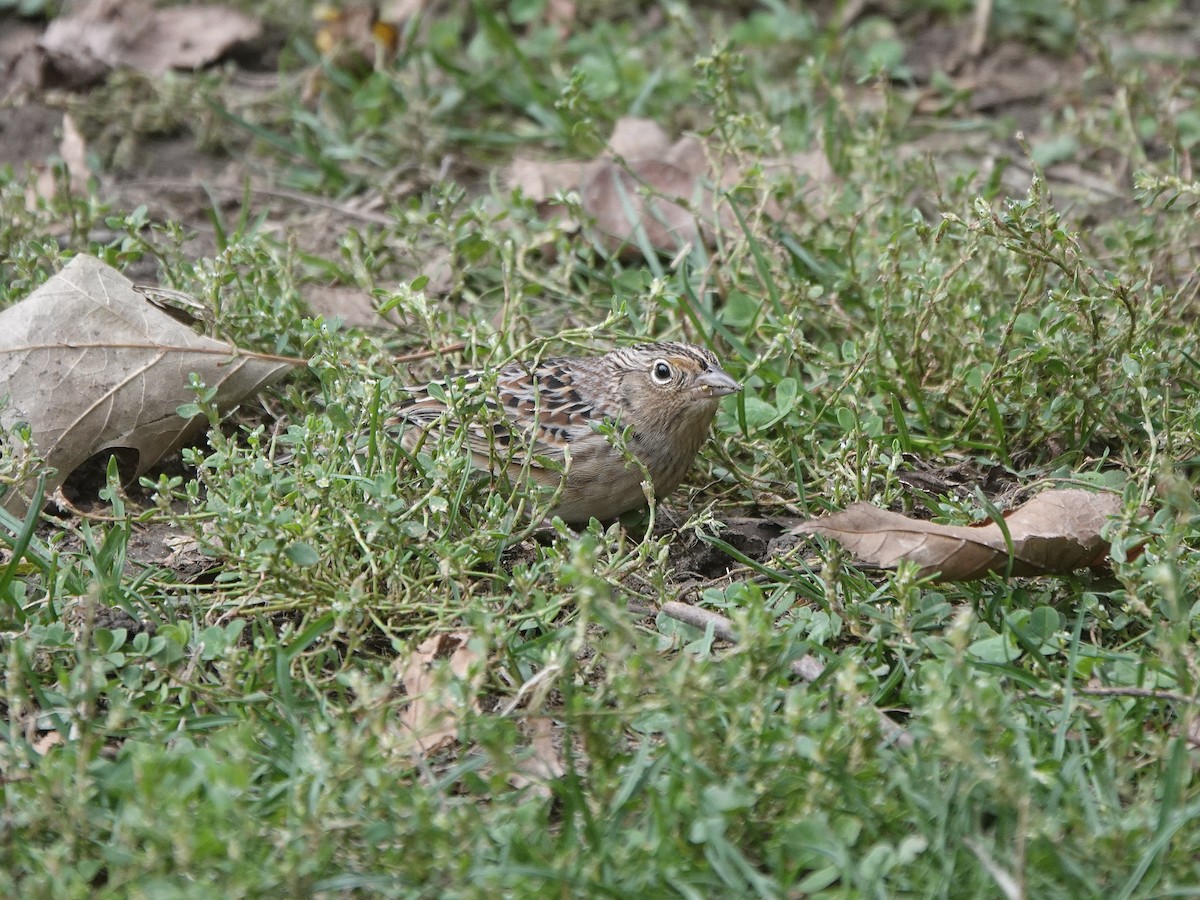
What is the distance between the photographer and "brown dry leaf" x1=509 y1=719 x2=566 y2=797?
3.48m

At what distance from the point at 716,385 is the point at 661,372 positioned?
0.77 feet

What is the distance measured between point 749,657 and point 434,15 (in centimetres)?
573

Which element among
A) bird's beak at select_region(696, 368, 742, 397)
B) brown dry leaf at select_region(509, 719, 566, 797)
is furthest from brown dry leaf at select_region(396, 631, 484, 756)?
bird's beak at select_region(696, 368, 742, 397)

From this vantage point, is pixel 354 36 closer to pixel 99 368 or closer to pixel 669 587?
pixel 99 368

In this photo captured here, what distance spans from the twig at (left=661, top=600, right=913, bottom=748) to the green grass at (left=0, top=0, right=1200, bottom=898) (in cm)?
5

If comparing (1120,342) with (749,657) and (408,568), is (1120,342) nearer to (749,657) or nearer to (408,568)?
(749,657)

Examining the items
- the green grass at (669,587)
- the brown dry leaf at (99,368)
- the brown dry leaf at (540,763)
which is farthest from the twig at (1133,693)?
the brown dry leaf at (99,368)

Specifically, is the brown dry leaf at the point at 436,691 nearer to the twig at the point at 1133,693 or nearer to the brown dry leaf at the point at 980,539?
the brown dry leaf at the point at 980,539

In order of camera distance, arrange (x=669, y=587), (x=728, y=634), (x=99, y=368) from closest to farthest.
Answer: (x=728, y=634)
(x=669, y=587)
(x=99, y=368)

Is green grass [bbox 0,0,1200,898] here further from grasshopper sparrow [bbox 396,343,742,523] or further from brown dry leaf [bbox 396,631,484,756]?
grasshopper sparrow [bbox 396,343,742,523]

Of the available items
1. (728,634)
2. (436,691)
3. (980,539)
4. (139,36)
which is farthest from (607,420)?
(139,36)

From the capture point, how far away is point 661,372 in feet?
16.3

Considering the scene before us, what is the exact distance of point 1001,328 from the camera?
5.38 meters

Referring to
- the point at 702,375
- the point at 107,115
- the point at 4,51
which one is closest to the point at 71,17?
the point at 4,51
